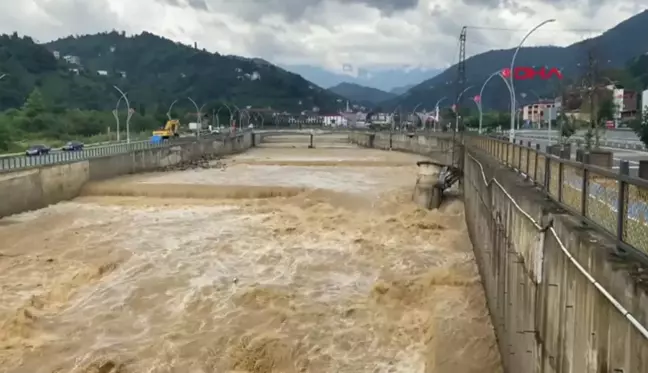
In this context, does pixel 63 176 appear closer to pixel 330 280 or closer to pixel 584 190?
pixel 330 280

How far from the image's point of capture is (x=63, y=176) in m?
44.2

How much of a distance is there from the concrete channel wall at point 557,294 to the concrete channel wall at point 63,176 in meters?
28.4

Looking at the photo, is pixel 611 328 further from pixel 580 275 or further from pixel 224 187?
pixel 224 187

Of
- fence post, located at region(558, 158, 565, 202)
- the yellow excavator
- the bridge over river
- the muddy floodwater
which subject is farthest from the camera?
the yellow excavator

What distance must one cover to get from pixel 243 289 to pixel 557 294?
14.1 metres

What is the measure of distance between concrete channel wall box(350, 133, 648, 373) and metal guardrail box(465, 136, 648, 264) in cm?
22

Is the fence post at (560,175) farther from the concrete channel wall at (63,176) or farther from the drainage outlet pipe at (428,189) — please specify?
the concrete channel wall at (63,176)

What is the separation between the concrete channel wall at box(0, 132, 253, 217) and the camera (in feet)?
124

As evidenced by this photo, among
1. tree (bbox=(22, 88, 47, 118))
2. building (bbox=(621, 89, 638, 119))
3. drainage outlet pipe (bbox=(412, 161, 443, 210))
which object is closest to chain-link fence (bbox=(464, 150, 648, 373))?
drainage outlet pipe (bbox=(412, 161, 443, 210))

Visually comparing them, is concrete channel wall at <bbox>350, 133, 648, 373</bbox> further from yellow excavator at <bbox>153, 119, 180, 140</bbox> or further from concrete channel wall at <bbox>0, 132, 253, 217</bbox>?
yellow excavator at <bbox>153, 119, 180, 140</bbox>

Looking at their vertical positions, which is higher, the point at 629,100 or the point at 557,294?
the point at 629,100

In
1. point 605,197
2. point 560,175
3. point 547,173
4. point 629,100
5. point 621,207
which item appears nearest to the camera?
point 621,207

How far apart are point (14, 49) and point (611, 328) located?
198445mm

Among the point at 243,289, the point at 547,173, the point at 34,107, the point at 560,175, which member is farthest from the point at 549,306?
the point at 34,107
